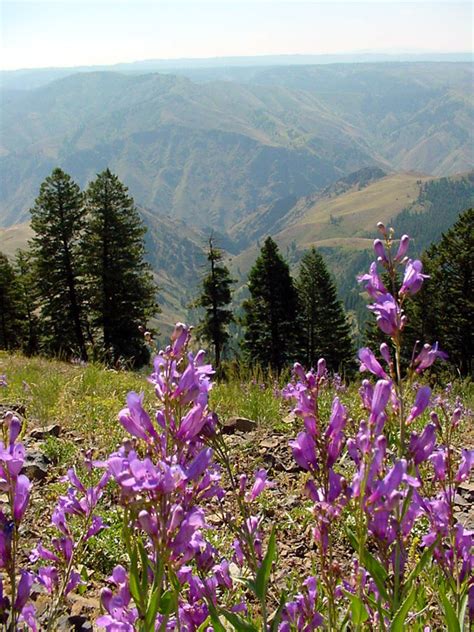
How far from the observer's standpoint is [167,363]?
2.04 metres

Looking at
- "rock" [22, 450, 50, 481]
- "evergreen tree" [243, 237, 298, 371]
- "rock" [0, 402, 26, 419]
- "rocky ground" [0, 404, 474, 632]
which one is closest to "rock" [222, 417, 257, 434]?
"rocky ground" [0, 404, 474, 632]

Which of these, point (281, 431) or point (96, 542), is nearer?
point (96, 542)

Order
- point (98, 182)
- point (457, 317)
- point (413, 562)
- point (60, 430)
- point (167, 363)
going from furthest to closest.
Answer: point (457, 317)
point (98, 182)
point (60, 430)
point (413, 562)
point (167, 363)

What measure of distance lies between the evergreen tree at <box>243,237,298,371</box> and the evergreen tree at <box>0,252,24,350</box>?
16.9m

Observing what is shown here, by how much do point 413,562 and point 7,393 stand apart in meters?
6.94

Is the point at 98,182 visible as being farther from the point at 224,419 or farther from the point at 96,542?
the point at 96,542

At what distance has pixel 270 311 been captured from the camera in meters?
39.7

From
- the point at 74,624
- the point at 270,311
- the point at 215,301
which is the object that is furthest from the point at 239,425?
the point at 270,311

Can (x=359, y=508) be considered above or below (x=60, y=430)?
above

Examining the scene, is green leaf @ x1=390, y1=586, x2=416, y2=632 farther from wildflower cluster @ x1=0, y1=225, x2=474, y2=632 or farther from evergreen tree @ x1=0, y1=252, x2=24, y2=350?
evergreen tree @ x1=0, y1=252, x2=24, y2=350

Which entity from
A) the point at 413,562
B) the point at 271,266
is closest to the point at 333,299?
the point at 271,266

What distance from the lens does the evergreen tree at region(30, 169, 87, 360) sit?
32844 mm

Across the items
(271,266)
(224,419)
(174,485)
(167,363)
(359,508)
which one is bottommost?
(271,266)

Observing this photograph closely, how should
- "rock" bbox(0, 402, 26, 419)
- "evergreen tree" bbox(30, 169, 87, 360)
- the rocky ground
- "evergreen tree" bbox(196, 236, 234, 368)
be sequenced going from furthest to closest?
1. "evergreen tree" bbox(196, 236, 234, 368)
2. "evergreen tree" bbox(30, 169, 87, 360)
3. "rock" bbox(0, 402, 26, 419)
4. the rocky ground
